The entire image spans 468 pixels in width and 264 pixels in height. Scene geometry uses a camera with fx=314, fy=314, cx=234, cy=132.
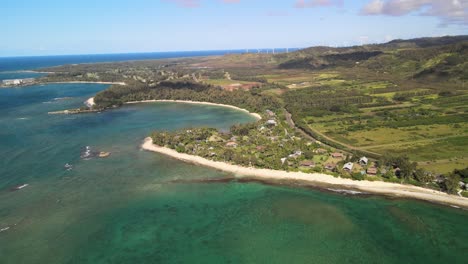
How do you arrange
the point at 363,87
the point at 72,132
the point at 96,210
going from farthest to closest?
the point at 363,87 → the point at 72,132 → the point at 96,210

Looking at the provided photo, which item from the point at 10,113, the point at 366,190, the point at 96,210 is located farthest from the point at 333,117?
the point at 10,113

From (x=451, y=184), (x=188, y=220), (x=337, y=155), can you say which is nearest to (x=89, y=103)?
(x=188, y=220)

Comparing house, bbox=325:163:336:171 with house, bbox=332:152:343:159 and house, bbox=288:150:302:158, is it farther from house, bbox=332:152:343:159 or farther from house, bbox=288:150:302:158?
house, bbox=288:150:302:158

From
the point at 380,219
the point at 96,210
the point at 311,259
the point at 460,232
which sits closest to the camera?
the point at 311,259

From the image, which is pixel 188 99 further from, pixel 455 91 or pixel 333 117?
pixel 455 91

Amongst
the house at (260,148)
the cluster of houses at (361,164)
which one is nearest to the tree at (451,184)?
the cluster of houses at (361,164)

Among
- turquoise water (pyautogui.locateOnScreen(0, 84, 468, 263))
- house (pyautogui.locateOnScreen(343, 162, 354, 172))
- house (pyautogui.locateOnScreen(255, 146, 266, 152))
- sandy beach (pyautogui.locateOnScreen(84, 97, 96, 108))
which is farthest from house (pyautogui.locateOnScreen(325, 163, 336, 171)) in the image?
sandy beach (pyautogui.locateOnScreen(84, 97, 96, 108))
